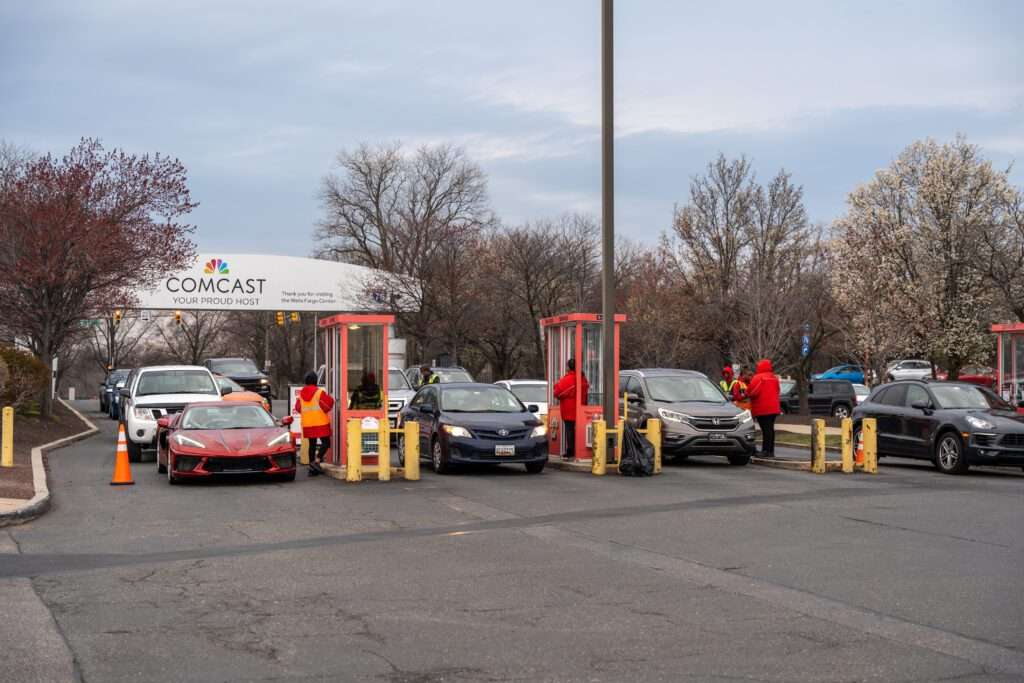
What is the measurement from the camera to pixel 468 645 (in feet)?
23.5

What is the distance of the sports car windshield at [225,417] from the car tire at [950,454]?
10904 millimetres

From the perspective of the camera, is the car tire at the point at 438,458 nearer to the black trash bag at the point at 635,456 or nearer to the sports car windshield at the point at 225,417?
the sports car windshield at the point at 225,417

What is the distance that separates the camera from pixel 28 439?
25.7 metres

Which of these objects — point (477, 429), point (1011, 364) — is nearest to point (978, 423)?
point (1011, 364)

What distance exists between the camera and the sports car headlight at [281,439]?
17.7m

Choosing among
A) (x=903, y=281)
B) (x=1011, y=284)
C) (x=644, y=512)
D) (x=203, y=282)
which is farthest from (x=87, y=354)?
(x=644, y=512)

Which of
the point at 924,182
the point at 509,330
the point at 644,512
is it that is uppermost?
the point at 924,182

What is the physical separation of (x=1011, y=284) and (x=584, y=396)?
55.2ft

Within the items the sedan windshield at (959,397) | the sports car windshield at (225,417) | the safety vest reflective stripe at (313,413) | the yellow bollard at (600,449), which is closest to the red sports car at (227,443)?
the sports car windshield at (225,417)

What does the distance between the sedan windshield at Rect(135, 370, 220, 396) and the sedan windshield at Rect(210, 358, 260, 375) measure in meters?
14.6

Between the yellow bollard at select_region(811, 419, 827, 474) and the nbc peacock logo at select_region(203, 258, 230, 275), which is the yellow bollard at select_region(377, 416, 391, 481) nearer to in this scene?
the yellow bollard at select_region(811, 419, 827, 474)

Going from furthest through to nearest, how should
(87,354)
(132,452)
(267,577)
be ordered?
(87,354)
(132,452)
(267,577)

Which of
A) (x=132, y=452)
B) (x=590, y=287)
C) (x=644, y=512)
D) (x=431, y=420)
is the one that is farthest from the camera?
(x=590, y=287)

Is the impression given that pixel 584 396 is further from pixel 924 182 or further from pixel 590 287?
pixel 590 287
